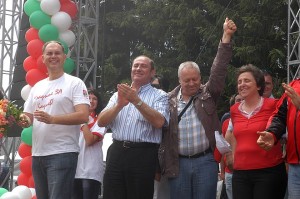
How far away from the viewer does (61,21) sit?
24.7 ft

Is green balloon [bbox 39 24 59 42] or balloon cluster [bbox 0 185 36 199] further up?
green balloon [bbox 39 24 59 42]

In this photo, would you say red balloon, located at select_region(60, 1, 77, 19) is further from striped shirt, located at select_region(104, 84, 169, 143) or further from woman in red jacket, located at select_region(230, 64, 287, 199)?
woman in red jacket, located at select_region(230, 64, 287, 199)

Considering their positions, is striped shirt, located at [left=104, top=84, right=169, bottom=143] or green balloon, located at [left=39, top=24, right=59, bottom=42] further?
green balloon, located at [left=39, top=24, right=59, bottom=42]

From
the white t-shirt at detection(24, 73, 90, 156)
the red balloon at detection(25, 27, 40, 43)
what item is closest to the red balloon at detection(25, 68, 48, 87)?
the red balloon at detection(25, 27, 40, 43)

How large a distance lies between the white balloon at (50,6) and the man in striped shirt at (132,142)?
374 centimetres

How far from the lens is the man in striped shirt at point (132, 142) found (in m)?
3.93

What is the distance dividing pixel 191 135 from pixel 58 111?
1.01m

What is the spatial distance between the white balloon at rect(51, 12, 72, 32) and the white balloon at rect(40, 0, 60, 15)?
66 millimetres

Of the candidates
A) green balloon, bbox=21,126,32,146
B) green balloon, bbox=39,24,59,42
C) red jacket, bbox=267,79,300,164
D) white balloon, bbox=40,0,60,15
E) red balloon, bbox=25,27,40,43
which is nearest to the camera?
red jacket, bbox=267,79,300,164

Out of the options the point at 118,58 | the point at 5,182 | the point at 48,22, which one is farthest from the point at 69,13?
the point at 118,58

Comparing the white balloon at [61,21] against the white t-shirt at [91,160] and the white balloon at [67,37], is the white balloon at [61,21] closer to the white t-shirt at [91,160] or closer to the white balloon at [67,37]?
the white balloon at [67,37]

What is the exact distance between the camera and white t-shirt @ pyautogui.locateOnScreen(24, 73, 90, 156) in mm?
3973

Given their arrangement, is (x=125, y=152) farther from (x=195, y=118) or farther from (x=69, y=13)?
(x=69, y=13)

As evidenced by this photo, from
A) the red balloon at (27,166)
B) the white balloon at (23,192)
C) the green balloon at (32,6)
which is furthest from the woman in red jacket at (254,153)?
the green balloon at (32,6)
